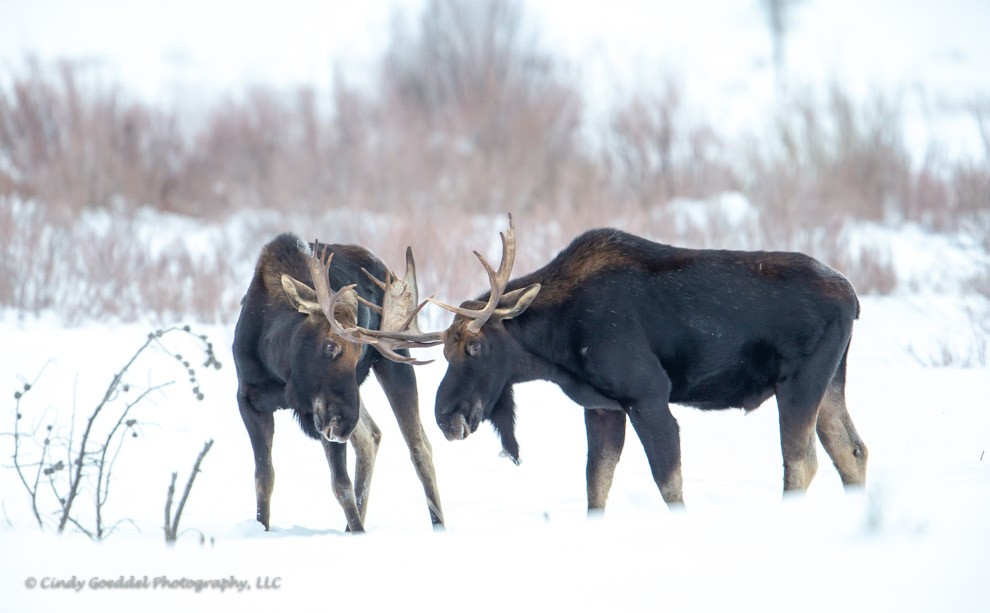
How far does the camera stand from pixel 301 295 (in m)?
6.16

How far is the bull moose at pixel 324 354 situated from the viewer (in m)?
5.79

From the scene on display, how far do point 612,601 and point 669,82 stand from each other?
729 inches

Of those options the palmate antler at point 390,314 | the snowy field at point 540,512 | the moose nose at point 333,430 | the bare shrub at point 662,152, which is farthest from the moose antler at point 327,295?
the bare shrub at point 662,152

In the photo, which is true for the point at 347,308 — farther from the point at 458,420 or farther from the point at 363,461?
the point at 363,461

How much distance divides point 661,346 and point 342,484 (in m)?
1.86

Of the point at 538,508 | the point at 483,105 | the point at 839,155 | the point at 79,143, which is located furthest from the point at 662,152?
the point at 538,508

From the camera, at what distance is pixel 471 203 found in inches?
781

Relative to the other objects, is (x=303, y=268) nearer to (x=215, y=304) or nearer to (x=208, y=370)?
(x=208, y=370)

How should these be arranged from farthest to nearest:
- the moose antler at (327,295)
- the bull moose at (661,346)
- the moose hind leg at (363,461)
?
the moose hind leg at (363,461) < the bull moose at (661,346) < the moose antler at (327,295)

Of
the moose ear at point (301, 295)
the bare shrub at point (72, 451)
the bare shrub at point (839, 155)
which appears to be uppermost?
the bare shrub at point (839, 155)

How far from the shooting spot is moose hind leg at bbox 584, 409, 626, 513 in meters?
6.27

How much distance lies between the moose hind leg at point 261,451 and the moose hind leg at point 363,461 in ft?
2.70

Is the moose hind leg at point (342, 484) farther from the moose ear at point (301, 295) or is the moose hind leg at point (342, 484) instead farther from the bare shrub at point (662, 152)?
the bare shrub at point (662, 152)

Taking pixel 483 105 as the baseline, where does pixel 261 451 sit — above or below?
below
